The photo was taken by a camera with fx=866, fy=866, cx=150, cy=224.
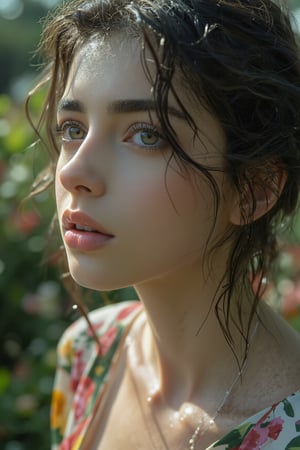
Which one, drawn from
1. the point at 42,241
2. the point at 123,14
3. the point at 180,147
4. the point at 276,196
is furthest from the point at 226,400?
the point at 42,241

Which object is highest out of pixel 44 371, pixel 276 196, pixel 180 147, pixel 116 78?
pixel 116 78

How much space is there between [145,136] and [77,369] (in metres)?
0.85

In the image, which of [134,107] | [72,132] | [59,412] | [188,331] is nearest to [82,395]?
[59,412]

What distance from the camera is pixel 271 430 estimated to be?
5.17 ft

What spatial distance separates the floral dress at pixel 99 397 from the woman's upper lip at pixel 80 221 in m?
0.45

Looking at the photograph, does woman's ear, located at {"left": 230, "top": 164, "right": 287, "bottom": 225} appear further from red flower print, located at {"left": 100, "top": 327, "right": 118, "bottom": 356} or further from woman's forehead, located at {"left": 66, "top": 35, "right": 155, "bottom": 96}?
red flower print, located at {"left": 100, "top": 327, "right": 118, "bottom": 356}

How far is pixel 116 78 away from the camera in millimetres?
1526

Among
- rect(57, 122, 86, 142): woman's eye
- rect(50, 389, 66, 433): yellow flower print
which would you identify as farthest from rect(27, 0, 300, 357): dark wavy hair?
rect(50, 389, 66, 433): yellow flower print

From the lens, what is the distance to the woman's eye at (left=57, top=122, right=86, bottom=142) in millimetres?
1624

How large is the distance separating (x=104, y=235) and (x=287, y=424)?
1.56 feet

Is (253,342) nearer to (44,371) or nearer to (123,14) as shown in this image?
(123,14)

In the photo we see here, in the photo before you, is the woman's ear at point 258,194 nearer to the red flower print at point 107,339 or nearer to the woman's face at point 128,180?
the woman's face at point 128,180

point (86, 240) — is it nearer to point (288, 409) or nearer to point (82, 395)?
point (288, 409)

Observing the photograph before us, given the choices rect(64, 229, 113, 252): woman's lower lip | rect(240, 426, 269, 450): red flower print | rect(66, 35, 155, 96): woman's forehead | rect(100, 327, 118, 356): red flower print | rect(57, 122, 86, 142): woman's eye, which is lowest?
rect(240, 426, 269, 450): red flower print
